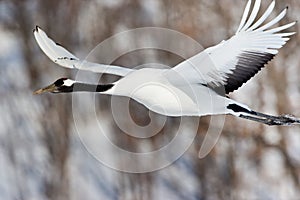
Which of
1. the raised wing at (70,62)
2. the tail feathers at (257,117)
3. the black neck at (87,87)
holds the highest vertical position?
the raised wing at (70,62)

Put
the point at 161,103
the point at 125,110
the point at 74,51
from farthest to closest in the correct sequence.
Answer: the point at 74,51 → the point at 125,110 → the point at 161,103

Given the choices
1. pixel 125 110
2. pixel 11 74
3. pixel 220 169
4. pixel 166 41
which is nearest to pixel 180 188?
pixel 220 169

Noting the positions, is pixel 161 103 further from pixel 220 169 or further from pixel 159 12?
pixel 159 12

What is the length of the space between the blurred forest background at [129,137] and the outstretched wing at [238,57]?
Result: 496mm

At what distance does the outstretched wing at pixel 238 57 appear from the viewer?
938 millimetres

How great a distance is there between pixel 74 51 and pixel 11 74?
0.53 feet

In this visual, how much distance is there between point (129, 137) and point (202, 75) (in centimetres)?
57

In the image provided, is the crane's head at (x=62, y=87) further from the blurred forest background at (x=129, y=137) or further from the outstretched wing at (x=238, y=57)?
the blurred forest background at (x=129, y=137)

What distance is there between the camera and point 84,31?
5.36 ft

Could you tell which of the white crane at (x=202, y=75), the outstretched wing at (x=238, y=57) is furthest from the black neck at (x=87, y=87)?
the outstretched wing at (x=238, y=57)

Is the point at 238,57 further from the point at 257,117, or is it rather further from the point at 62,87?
the point at 62,87

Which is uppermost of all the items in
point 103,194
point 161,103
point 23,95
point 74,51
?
point 74,51

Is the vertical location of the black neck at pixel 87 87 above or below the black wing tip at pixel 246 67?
below

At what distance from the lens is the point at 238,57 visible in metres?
0.97
